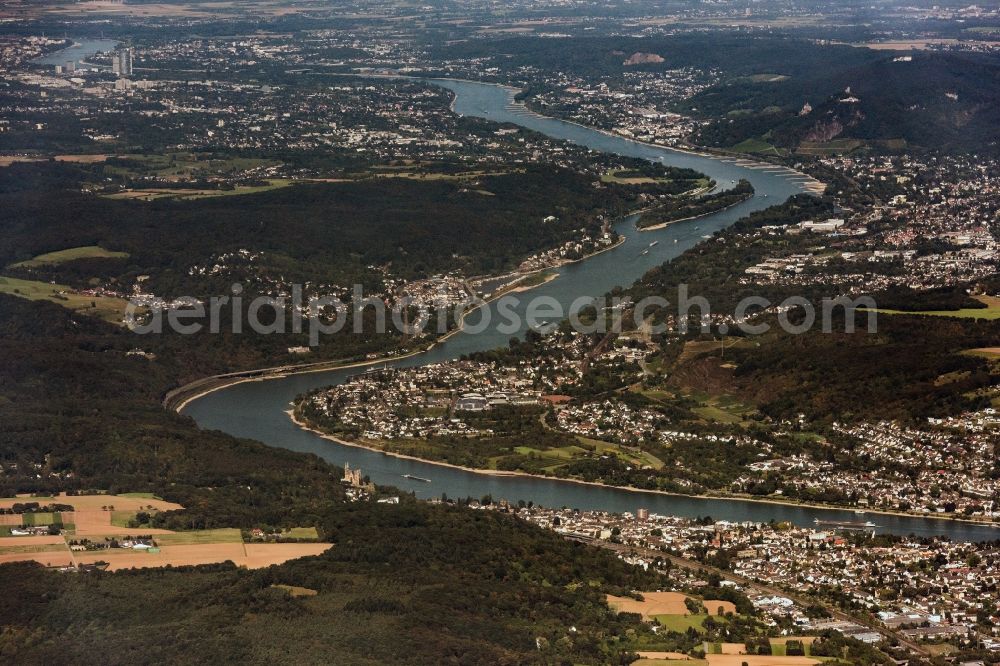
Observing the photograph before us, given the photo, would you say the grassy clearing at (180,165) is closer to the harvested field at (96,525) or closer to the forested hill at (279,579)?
the forested hill at (279,579)

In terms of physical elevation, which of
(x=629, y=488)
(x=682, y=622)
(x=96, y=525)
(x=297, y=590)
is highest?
(x=297, y=590)

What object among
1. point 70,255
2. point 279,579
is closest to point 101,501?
point 279,579

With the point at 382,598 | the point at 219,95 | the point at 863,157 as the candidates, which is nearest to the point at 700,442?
the point at 382,598

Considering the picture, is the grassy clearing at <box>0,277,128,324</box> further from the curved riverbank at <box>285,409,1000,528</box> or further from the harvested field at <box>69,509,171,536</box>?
the harvested field at <box>69,509,171,536</box>

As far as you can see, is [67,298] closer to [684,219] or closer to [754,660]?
[684,219]

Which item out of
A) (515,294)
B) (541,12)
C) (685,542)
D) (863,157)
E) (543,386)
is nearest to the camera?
(685,542)

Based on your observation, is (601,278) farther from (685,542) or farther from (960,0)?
(960,0)

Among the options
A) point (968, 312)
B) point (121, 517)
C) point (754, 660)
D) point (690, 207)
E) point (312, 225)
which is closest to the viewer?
point (754, 660)
